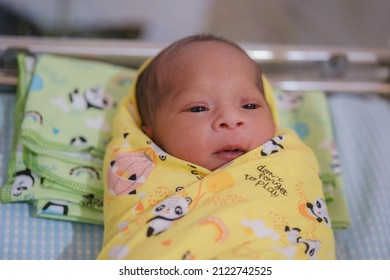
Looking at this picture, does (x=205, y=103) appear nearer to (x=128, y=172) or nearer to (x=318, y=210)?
(x=128, y=172)

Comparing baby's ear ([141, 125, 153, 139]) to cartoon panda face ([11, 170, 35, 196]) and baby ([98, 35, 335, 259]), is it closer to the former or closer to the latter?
baby ([98, 35, 335, 259])

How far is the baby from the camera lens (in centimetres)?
99

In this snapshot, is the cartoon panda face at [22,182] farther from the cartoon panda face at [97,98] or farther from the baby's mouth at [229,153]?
the baby's mouth at [229,153]

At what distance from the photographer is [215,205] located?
1033 mm

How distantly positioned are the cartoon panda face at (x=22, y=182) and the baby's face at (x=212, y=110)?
30 centimetres

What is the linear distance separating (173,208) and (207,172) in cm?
12

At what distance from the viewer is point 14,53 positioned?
1.54m

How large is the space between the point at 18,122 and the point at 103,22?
0.84 meters

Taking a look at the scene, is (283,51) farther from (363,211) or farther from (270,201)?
(270,201)

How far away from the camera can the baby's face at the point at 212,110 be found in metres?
1.14

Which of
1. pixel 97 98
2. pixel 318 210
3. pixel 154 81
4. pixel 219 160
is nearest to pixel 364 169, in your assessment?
pixel 318 210

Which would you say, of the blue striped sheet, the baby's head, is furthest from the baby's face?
the blue striped sheet

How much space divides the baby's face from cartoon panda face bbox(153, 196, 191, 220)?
0.12 meters

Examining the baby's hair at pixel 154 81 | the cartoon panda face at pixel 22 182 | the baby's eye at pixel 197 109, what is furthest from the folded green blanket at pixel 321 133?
the cartoon panda face at pixel 22 182
